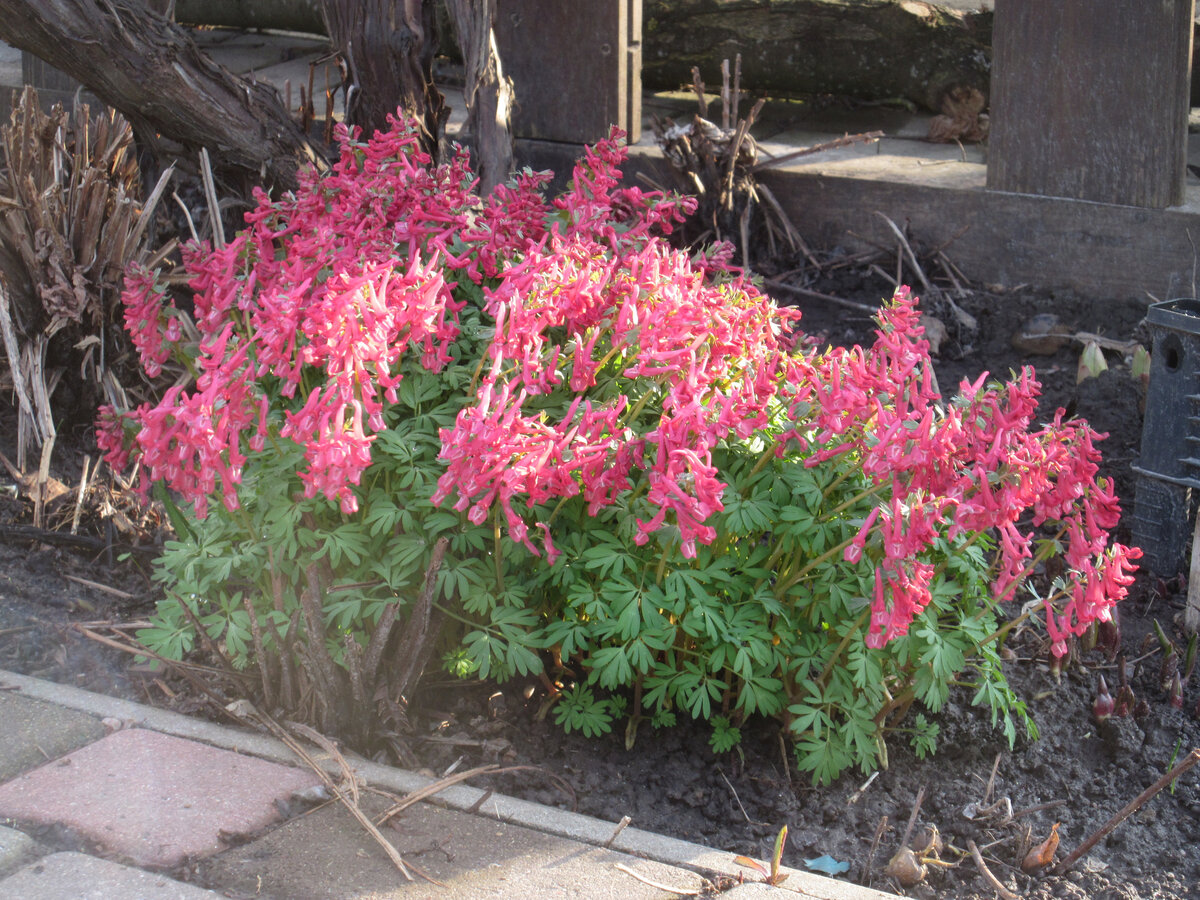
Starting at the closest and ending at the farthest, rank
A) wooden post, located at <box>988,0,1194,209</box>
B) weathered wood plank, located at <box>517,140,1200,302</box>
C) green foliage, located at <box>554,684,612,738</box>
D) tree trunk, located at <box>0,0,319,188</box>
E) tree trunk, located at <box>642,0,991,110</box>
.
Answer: green foliage, located at <box>554,684,612,738</box> < tree trunk, located at <box>0,0,319,188</box> < wooden post, located at <box>988,0,1194,209</box> < weathered wood plank, located at <box>517,140,1200,302</box> < tree trunk, located at <box>642,0,991,110</box>

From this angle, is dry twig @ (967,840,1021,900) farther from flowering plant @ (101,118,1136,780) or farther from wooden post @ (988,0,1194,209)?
wooden post @ (988,0,1194,209)

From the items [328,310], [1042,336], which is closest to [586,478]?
[328,310]

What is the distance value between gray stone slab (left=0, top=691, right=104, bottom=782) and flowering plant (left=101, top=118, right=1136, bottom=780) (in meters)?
0.24

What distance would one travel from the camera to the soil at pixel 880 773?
2.31 metres

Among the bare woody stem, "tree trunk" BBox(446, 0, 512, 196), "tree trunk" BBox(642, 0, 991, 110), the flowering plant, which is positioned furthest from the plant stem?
"tree trunk" BBox(642, 0, 991, 110)

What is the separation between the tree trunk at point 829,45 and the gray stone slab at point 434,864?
197 inches

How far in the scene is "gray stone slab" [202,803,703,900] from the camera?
196 centimetres

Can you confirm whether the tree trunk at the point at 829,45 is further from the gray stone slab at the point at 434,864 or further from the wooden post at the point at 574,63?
the gray stone slab at the point at 434,864

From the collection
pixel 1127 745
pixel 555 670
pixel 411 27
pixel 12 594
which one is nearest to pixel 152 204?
pixel 411 27

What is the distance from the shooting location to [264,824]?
2.14m

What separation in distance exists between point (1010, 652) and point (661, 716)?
0.97 m

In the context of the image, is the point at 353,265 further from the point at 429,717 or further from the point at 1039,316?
the point at 1039,316

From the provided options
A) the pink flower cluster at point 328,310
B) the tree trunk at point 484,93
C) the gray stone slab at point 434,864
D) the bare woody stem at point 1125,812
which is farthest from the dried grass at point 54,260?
the bare woody stem at point 1125,812

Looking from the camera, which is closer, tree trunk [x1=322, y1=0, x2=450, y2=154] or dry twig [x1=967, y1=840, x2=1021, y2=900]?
dry twig [x1=967, y1=840, x2=1021, y2=900]
